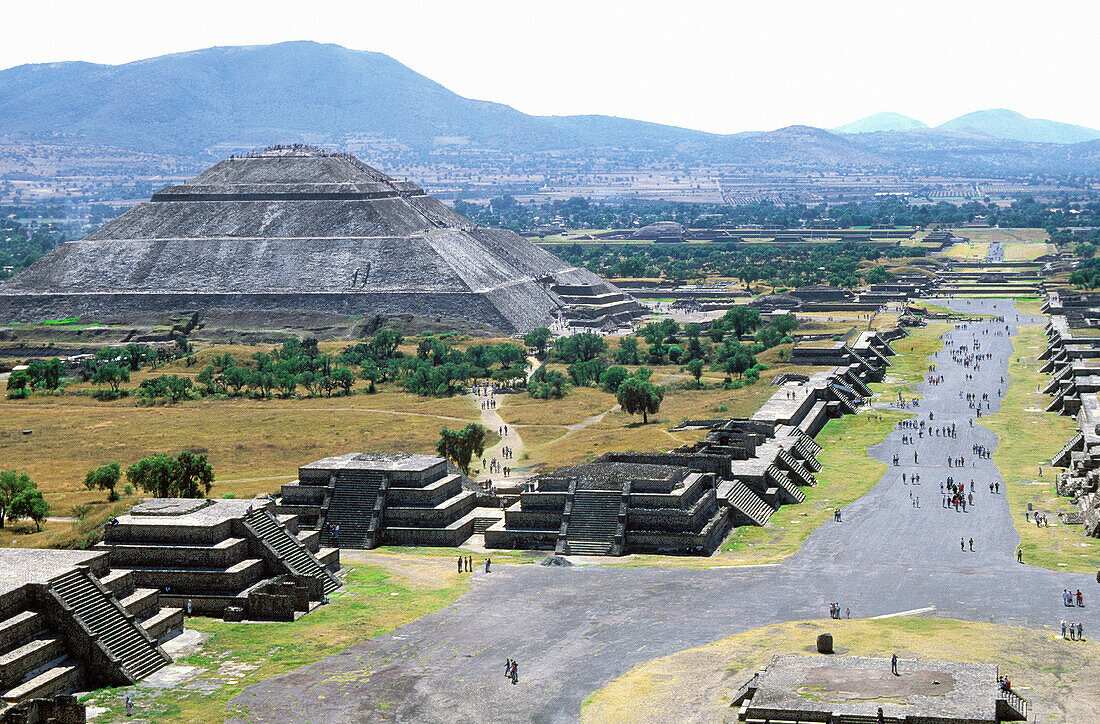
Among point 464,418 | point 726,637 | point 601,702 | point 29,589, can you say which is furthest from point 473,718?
point 464,418

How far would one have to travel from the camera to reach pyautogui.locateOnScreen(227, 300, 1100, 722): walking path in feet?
126

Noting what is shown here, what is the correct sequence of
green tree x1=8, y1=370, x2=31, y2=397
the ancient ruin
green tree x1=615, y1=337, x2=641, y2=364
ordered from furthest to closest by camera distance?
green tree x1=615, y1=337, x2=641, y2=364 → green tree x1=8, y1=370, x2=31, y2=397 → the ancient ruin

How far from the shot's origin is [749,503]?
207 feet

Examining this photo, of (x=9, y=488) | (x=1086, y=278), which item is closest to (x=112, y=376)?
(x=9, y=488)

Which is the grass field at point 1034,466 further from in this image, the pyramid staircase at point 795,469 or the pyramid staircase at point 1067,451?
the pyramid staircase at point 795,469

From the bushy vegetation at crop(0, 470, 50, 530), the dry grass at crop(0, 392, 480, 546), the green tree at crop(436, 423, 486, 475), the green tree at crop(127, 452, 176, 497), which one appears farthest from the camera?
the dry grass at crop(0, 392, 480, 546)

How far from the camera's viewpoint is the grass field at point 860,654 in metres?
36.7

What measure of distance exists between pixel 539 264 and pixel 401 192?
2180 centimetres

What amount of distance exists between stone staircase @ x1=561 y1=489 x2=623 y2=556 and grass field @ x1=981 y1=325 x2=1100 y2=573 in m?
16.9

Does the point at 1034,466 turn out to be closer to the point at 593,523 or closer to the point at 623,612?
the point at 593,523

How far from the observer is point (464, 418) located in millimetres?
92500

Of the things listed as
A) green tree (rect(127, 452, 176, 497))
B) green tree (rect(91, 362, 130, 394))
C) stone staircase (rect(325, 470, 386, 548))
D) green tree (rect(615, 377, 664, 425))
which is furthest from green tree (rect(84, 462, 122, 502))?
green tree (rect(91, 362, 130, 394))

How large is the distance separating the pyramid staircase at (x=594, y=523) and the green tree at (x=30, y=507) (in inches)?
883

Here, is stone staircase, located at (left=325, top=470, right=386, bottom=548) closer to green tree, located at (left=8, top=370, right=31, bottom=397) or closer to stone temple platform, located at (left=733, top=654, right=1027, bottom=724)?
stone temple platform, located at (left=733, top=654, right=1027, bottom=724)
